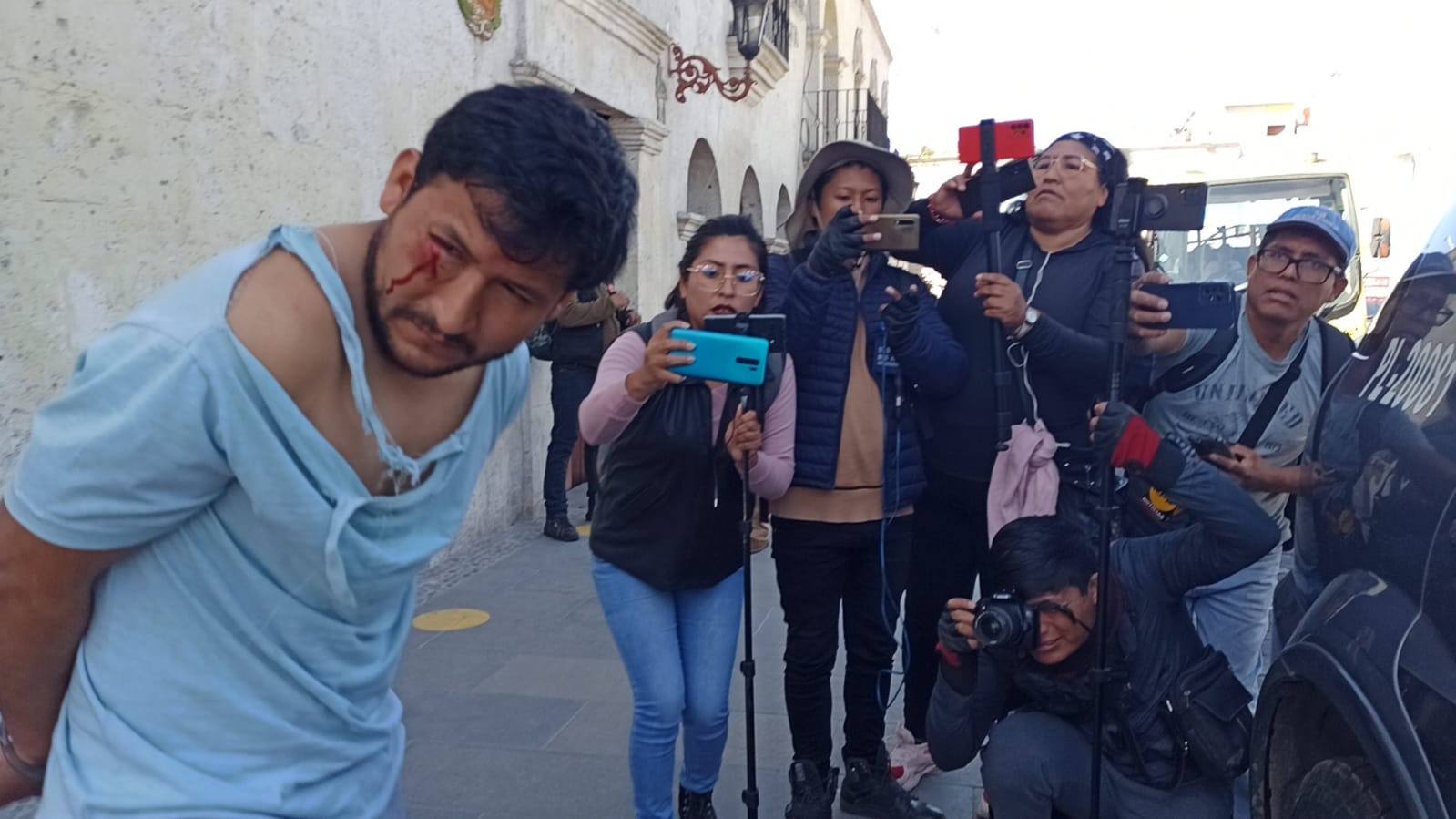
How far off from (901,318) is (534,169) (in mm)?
1877

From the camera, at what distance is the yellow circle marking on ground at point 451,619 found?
5297mm

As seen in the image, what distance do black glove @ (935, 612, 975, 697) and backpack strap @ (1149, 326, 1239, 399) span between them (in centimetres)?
97

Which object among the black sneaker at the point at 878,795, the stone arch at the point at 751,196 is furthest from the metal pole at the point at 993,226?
the stone arch at the point at 751,196

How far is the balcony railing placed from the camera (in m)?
17.8

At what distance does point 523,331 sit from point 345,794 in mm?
602

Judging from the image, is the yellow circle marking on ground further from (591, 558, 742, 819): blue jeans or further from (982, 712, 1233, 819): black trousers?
(982, 712, 1233, 819): black trousers

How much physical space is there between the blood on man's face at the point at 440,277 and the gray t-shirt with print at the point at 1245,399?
224 centimetres

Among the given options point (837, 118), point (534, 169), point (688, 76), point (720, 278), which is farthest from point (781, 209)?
point (534, 169)

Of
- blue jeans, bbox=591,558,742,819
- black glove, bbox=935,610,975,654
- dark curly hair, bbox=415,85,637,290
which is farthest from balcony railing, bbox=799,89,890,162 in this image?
dark curly hair, bbox=415,85,637,290

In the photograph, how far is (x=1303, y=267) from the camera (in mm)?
2951

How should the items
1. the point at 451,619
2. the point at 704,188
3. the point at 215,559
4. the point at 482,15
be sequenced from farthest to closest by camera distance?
the point at 704,188, the point at 482,15, the point at 451,619, the point at 215,559

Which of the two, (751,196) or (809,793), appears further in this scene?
(751,196)

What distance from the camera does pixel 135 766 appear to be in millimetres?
1226

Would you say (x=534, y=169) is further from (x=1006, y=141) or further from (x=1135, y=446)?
(x=1006, y=141)
